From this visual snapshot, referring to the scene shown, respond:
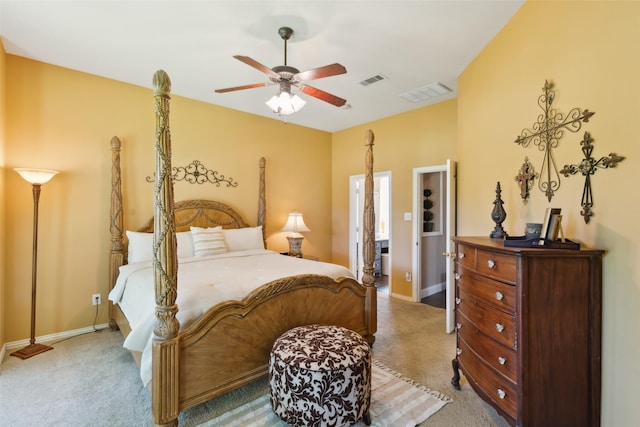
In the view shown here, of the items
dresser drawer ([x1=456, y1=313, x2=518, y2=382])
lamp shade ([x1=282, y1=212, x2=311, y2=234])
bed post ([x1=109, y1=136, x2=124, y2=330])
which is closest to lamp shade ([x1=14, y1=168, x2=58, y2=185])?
bed post ([x1=109, y1=136, x2=124, y2=330])

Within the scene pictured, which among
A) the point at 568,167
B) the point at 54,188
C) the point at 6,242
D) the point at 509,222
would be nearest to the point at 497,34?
the point at 568,167

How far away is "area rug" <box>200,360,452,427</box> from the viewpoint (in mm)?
1923

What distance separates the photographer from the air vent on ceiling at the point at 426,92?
11.8ft

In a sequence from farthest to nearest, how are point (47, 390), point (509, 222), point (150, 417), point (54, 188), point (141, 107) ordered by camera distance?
point (141, 107) < point (54, 188) < point (509, 222) < point (47, 390) < point (150, 417)

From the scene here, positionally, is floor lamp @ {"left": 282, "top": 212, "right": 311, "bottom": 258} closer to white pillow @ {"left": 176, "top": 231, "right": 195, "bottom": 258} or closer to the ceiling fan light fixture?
white pillow @ {"left": 176, "top": 231, "right": 195, "bottom": 258}

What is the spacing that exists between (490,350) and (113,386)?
2.72 m

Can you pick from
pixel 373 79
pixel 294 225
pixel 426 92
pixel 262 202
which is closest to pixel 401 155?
pixel 426 92

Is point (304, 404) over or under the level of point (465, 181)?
under

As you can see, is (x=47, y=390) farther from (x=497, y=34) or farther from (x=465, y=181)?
(x=497, y=34)

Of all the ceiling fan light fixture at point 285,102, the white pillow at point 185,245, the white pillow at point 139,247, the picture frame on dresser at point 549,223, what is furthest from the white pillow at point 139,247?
the picture frame on dresser at point 549,223

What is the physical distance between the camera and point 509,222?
8.13 ft

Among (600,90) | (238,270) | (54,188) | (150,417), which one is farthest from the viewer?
(54,188)

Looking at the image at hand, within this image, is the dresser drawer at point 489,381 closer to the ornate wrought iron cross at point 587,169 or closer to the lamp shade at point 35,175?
the ornate wrought iron cross at point 587,169

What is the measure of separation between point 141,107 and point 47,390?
2986 mm
